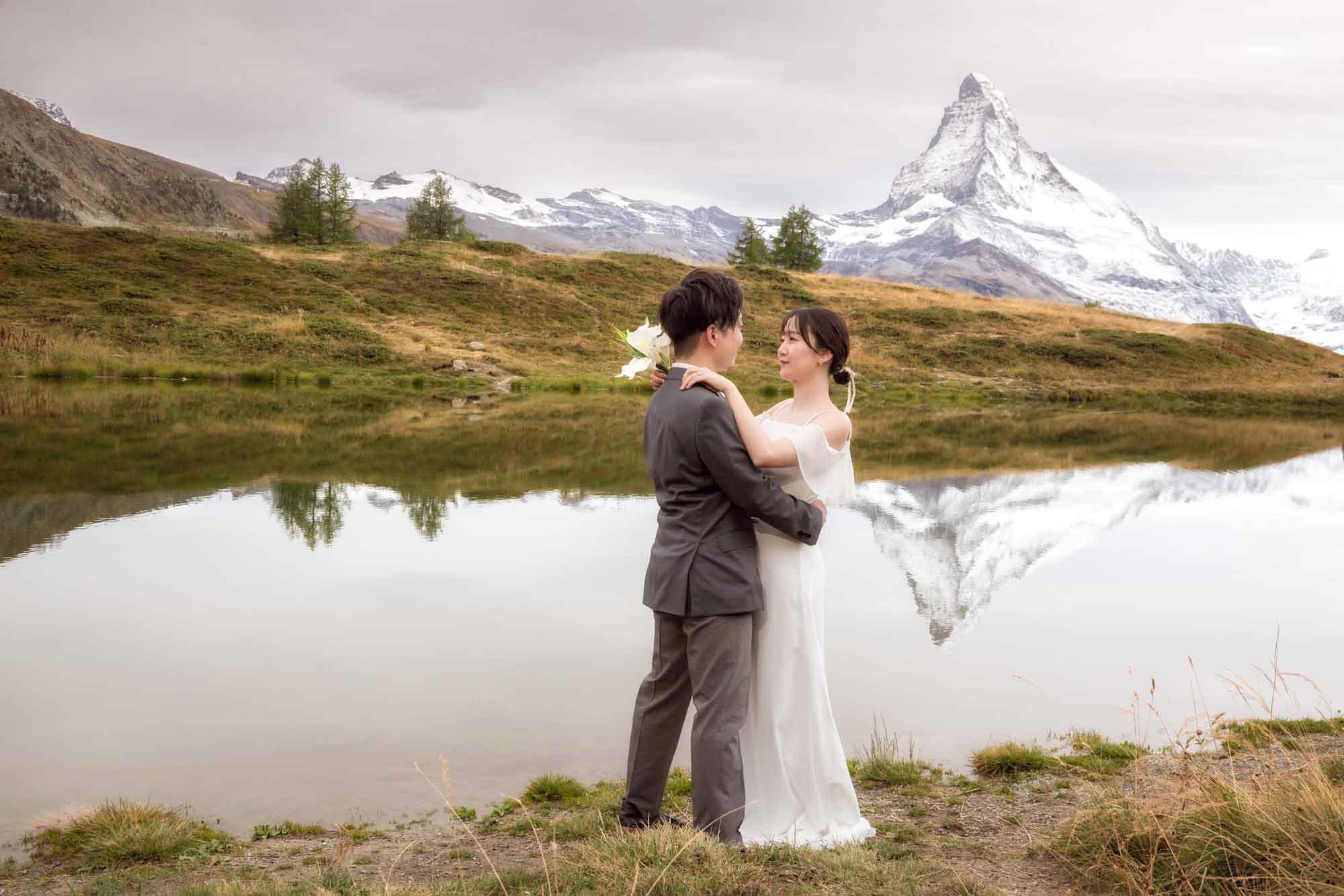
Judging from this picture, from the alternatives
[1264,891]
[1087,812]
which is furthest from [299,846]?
[1264,891]

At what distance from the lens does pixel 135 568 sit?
423 inches

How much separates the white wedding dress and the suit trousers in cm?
18

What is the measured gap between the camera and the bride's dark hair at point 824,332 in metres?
5.02

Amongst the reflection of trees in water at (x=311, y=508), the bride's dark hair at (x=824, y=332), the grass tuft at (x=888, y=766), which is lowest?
the grass tuft at (x=888, y=766)

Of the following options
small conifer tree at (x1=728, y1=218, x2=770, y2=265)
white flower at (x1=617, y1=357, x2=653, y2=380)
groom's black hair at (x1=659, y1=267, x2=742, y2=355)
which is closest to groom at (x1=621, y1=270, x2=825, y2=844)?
groom's black hair at (x1=659, y1=267, x2=742, y2=355)

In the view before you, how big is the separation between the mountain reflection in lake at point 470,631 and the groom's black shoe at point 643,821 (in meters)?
1.10

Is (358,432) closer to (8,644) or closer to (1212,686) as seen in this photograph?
(8,644)

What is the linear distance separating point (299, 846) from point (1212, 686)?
7.16 meters

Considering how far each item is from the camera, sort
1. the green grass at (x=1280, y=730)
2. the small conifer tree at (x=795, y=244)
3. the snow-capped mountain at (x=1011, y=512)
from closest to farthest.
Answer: the green grass at (x=1280, y=730) → the snow-capped mountain at (x=1011, y=512) → the small conifer tree at (x=795, y=244)

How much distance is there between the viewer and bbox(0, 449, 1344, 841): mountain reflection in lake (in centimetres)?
626

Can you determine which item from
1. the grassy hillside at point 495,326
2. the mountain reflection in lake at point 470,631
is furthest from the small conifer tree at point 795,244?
the mountain reflection in lake at point 470,631

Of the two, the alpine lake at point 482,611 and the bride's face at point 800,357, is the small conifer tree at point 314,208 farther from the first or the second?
the bride's face at point 800,357

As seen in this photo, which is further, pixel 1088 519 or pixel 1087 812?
pixel 1088 519

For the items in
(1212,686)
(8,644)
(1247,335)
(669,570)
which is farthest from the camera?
(1247,335)
